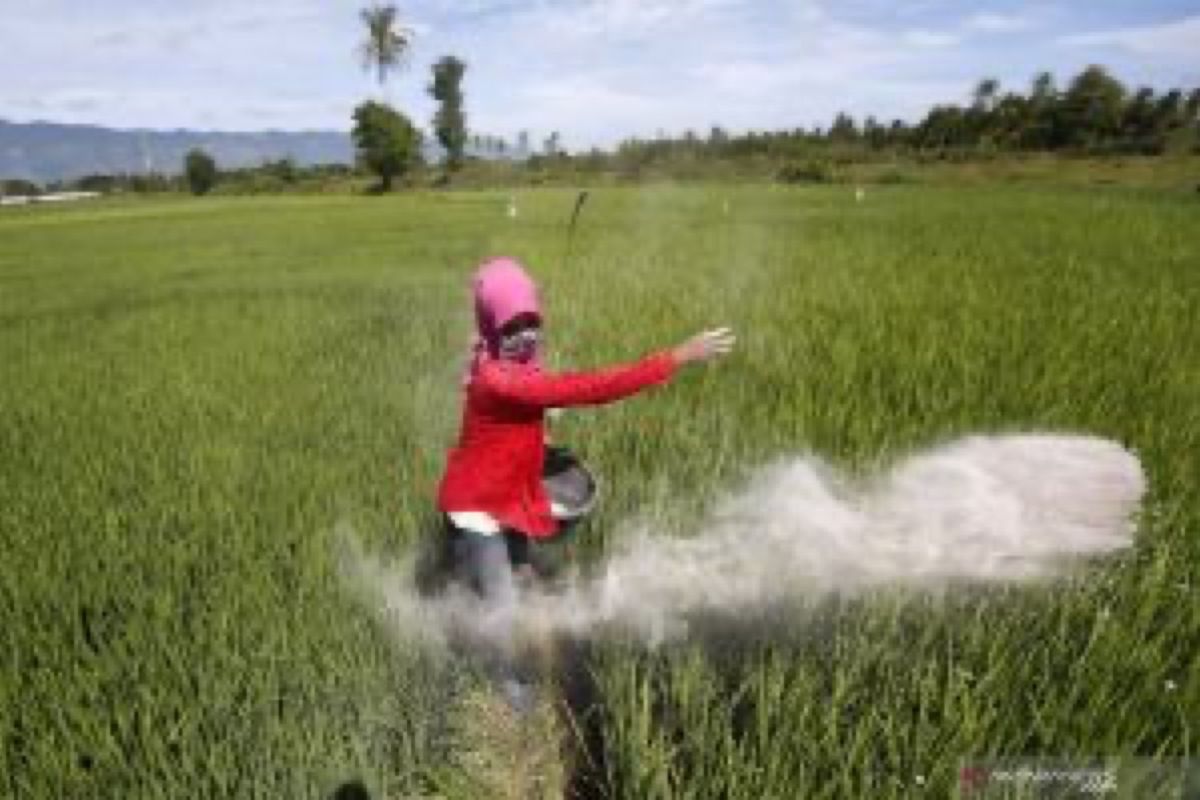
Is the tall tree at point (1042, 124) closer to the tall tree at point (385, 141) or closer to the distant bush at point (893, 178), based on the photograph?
the distant bush at point (893, 178)

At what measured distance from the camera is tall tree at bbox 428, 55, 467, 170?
67.2m

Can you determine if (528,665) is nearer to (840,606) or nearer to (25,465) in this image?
(840,606)

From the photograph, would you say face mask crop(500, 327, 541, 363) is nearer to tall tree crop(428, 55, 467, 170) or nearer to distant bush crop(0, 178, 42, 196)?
tall tree crop(428, 55, 467, 170)

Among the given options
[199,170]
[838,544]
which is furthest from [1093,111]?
[199,170]

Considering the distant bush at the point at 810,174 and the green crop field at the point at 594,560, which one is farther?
the distant bush at the point at 810,174

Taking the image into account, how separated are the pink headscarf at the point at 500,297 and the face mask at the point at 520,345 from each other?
0.07 ft

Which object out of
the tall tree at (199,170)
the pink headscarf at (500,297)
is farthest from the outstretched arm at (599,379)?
the tall tree at (199,170)

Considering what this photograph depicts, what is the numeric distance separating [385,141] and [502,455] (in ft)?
187

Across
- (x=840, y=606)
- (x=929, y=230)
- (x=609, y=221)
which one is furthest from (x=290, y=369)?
(x=609, y=221)

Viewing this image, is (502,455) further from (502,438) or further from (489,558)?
(489,558)

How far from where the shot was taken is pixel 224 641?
2.70 metres

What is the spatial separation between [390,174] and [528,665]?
5849 cm

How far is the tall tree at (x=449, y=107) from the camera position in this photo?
220ft

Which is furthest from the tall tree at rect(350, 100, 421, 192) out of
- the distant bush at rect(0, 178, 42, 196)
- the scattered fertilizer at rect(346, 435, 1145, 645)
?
the distant bush at rect(0, 178, 42, 196)
